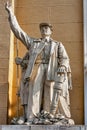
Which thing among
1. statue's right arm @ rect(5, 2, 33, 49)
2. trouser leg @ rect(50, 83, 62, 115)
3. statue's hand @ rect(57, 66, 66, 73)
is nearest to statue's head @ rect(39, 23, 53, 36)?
statue's right arm @ rect(5, 2, 33, 49)

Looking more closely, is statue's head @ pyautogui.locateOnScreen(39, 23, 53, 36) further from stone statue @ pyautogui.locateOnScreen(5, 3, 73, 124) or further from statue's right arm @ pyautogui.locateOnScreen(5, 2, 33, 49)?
statue's right arm @ pyautogui.locateOnScreen(5, 2, 33, 49)

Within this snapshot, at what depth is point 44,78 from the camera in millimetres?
6949

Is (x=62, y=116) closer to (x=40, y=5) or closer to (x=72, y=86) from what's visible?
(x=72, y=86)

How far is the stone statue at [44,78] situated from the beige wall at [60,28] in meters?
0.57

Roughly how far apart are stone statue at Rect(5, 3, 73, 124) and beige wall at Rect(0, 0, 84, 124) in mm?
570

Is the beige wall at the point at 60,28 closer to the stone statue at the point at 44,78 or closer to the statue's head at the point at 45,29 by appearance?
the stone statue at the point at 44,78

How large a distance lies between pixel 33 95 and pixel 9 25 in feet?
4.74

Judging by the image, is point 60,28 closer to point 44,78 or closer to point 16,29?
point 16,29

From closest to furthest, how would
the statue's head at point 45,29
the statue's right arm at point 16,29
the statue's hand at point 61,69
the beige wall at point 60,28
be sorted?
the statue's hand at point 61,69 < the statue's right arm at point 16,29 < the statue's head at point 45,29 < the beige wall at point 60,28

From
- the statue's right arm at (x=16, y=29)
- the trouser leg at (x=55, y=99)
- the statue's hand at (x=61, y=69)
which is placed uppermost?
the statue's right arm at (x=16, y=29)

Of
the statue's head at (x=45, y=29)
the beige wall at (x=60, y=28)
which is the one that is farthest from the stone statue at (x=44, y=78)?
the beige wall at (x=60, y=28)

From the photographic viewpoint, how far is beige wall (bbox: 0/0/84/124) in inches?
298

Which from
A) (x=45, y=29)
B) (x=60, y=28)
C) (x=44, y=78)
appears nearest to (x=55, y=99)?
(x=44, y=78)

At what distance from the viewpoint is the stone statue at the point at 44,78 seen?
6762 millimetres
